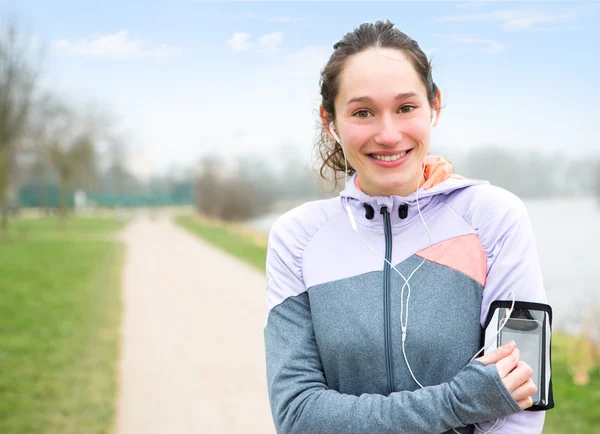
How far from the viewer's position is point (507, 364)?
4.34 feet

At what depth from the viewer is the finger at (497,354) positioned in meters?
1.34

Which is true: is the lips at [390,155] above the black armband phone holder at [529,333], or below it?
above

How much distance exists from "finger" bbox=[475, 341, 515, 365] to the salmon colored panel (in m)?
0.15

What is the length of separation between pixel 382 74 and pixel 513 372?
0.69 metres

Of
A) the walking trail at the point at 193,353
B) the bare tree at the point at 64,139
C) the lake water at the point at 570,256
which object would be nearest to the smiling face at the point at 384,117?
the walking trail at the point at 193,353

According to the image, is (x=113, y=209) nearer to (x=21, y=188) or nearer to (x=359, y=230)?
(x=21, y=188)

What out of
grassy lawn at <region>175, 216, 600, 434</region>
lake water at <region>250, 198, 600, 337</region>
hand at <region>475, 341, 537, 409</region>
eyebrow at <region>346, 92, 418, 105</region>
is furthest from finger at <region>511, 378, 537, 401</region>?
lake water at <region>250, 198, 600, 337</region>

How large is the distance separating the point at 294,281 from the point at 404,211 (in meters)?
0.31

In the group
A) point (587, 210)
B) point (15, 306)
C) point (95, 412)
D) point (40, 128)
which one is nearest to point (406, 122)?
point (95, 412)

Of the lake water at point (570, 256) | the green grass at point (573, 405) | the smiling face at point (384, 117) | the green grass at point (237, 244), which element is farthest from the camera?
the green grass at point (237, 244)

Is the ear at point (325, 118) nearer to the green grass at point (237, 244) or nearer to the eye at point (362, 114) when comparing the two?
the eye at point (362, 114)

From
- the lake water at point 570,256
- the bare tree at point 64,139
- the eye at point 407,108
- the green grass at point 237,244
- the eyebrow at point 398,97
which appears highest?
the bare tree at point 64,139

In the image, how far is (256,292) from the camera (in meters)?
9.04

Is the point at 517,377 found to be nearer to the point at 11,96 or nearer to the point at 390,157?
the point at 390,157
